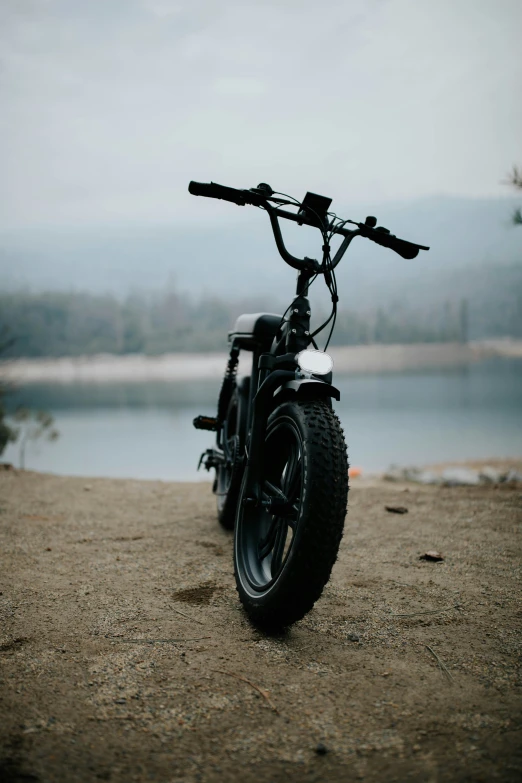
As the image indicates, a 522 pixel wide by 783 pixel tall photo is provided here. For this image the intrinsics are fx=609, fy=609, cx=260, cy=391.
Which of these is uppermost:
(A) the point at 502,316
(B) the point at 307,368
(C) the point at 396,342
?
(A) the point at 502,316

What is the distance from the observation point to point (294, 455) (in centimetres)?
274

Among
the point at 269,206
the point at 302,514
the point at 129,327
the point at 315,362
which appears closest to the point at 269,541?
the point at 302,514

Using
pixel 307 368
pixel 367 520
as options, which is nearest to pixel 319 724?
pixel 307 368

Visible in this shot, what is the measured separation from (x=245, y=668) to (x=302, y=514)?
2.01 ft

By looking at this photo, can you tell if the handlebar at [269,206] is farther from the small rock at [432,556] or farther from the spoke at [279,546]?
the small rock at [432,556]

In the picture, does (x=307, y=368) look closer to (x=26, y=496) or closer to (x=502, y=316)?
(x=26, y=496)

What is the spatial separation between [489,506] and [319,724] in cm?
384

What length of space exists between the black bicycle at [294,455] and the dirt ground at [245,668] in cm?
24

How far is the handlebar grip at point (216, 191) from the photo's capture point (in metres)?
2.94

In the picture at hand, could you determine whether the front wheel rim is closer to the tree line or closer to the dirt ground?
the dirt ground

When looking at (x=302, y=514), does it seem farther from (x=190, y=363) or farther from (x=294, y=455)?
(x=190, y=363)

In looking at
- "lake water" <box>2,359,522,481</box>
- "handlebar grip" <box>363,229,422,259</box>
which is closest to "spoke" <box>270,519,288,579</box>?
"handlebar grip" <box>363,229,422,259</box>

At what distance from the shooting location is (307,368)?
A: 2.66m

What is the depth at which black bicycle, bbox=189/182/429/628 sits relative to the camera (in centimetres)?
242
